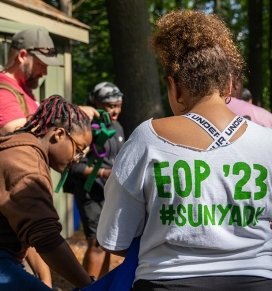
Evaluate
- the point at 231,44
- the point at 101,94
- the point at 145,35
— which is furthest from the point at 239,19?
the point at 231,44

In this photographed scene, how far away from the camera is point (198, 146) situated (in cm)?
228

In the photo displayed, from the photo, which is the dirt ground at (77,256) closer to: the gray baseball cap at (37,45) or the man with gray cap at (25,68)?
the man with gray cap at (25,68)

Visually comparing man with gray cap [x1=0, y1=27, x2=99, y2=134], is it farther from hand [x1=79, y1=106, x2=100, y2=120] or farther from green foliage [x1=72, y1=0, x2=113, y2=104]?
green foliage [x1=72, y1=0, x2=113, y2=104]

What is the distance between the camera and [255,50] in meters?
Result: 16.1

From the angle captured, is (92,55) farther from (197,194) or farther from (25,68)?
(197,194)

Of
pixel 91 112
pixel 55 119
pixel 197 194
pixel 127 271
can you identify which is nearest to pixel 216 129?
pixel 197 194

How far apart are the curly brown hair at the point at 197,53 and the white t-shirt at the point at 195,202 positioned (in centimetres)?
21

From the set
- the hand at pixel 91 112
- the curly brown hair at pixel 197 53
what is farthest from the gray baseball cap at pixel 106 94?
the curly brown hair at pixel 197 53

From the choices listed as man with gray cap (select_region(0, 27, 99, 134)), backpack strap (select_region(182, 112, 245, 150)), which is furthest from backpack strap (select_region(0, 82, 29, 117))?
backpack strap (select_region(182, 112, 245, 150))

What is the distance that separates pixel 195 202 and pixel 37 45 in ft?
9.35

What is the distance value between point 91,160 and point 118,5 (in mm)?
2785

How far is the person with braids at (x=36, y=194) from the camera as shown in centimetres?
263

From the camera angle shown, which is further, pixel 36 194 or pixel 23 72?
pixel 23 72

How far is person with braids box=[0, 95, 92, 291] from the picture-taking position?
2635mm
